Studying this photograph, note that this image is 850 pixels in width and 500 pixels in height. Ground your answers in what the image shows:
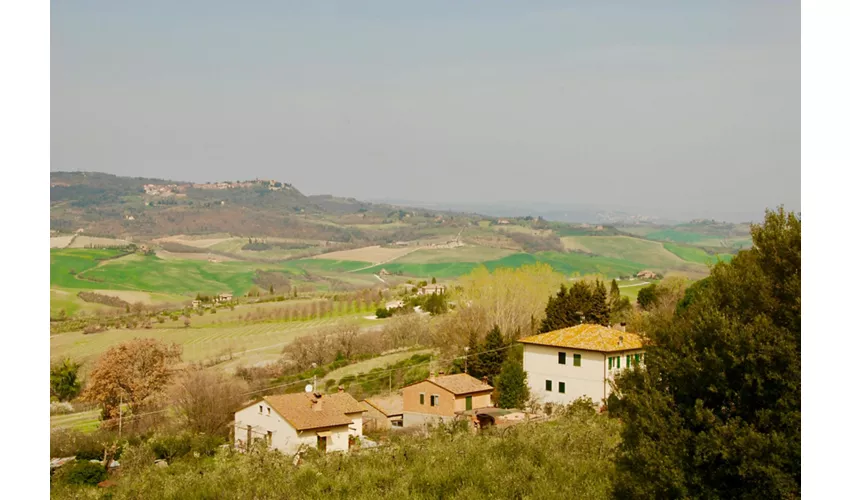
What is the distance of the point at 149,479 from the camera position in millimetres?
6059

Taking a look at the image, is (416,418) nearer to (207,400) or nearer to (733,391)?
(207,400)

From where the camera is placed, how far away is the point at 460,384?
14188 mm

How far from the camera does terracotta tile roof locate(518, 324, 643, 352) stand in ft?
46.2

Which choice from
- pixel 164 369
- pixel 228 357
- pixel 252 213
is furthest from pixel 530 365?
pixel 252 213

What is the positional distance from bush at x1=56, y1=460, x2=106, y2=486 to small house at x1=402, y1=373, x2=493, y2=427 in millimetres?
5749

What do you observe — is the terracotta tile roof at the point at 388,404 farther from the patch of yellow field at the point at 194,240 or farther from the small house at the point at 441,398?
the patch of yellow field at the point at 194,240

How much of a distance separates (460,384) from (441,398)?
0.61m

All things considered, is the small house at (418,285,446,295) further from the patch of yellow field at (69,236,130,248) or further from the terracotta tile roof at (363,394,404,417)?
the patch of yellow field at (69,236,130,248)

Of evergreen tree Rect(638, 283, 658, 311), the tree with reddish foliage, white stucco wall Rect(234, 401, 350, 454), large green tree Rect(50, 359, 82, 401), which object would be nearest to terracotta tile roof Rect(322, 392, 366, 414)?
white stucco wall Rect(234, 401, 350, 454)

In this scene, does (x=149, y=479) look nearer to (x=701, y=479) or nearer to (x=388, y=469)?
(x=388, y=469)

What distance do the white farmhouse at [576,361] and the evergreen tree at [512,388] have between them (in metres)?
0.51

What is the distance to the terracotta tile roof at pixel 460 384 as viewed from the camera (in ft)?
45.3

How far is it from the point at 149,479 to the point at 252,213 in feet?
101

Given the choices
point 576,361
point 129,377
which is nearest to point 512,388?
point 576,361
